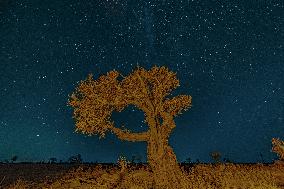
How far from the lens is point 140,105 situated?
24.0 metres

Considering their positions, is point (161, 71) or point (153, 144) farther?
point (161, 71)

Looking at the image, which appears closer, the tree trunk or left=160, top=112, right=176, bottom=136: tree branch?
the tree trunk

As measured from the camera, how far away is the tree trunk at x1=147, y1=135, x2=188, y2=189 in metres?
22.0

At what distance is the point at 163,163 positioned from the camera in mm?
22594

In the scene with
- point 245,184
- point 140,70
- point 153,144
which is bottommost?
point 245,184

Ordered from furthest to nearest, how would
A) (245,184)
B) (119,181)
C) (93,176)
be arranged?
(93,176) → (119,181) → (245,184)

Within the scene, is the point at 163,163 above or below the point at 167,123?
below

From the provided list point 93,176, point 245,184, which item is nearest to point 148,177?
point 93,176

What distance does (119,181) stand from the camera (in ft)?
76.3

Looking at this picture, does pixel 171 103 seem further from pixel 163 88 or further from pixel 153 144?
pixel 153 144

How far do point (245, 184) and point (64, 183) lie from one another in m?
11.6

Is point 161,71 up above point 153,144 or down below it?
above

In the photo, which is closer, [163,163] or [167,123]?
[163,163]

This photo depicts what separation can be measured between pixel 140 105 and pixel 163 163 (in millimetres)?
4033
